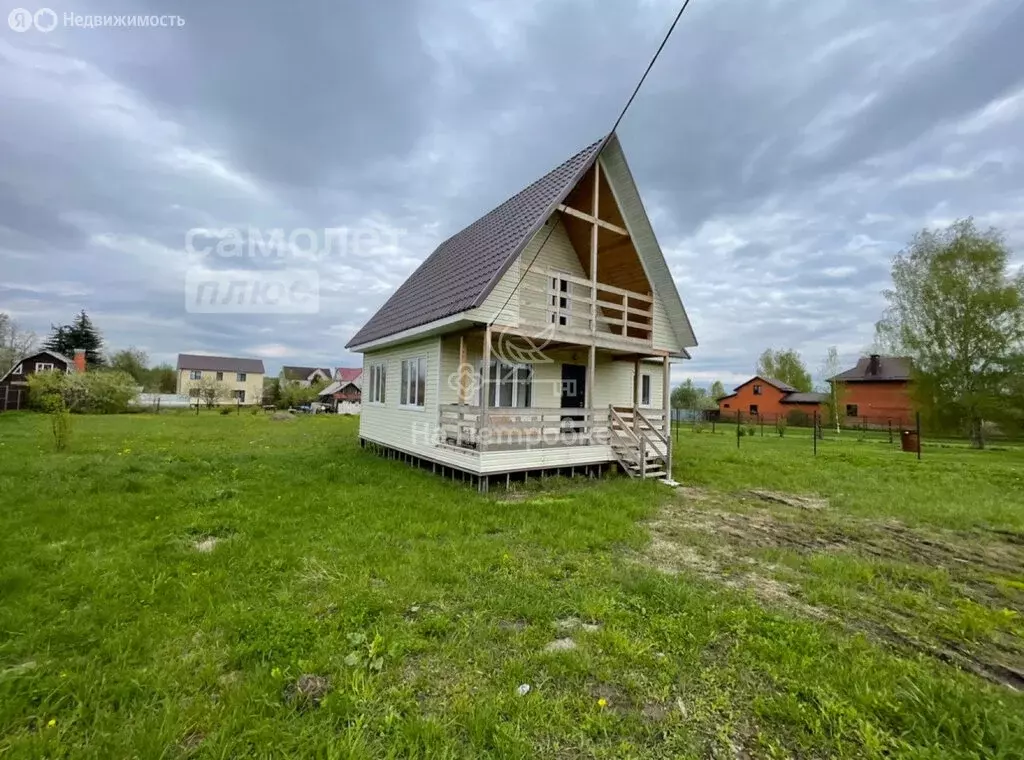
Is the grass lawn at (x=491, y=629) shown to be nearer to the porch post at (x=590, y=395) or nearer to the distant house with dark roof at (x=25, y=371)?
the porch post at (x=590, y=395)

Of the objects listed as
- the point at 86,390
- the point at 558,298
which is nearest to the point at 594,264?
the point at 558,298

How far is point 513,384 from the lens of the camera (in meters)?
11.0

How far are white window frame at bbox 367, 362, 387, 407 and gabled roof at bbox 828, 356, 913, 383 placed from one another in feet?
125

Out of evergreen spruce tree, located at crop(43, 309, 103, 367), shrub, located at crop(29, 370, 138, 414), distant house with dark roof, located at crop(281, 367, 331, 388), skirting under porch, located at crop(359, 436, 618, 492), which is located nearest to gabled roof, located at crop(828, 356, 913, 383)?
skirting under porch, located at crop(359, 436, 618, 492)

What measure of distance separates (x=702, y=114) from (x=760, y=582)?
6.39 metres

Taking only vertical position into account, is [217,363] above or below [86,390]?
above

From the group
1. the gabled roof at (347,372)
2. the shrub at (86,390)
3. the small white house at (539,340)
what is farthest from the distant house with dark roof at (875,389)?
the gabled roof at (347,372)

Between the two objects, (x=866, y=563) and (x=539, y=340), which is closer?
(x=866, y=563)

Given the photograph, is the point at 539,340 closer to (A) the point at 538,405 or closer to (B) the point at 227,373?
(A) the point at 538,405

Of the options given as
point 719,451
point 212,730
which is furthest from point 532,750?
point 719,451

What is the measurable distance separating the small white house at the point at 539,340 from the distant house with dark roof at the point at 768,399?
115 feet

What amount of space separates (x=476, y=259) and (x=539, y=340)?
2.52 meters

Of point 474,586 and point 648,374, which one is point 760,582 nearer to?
point 474,586

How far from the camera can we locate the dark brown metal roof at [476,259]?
8844 millimetres
